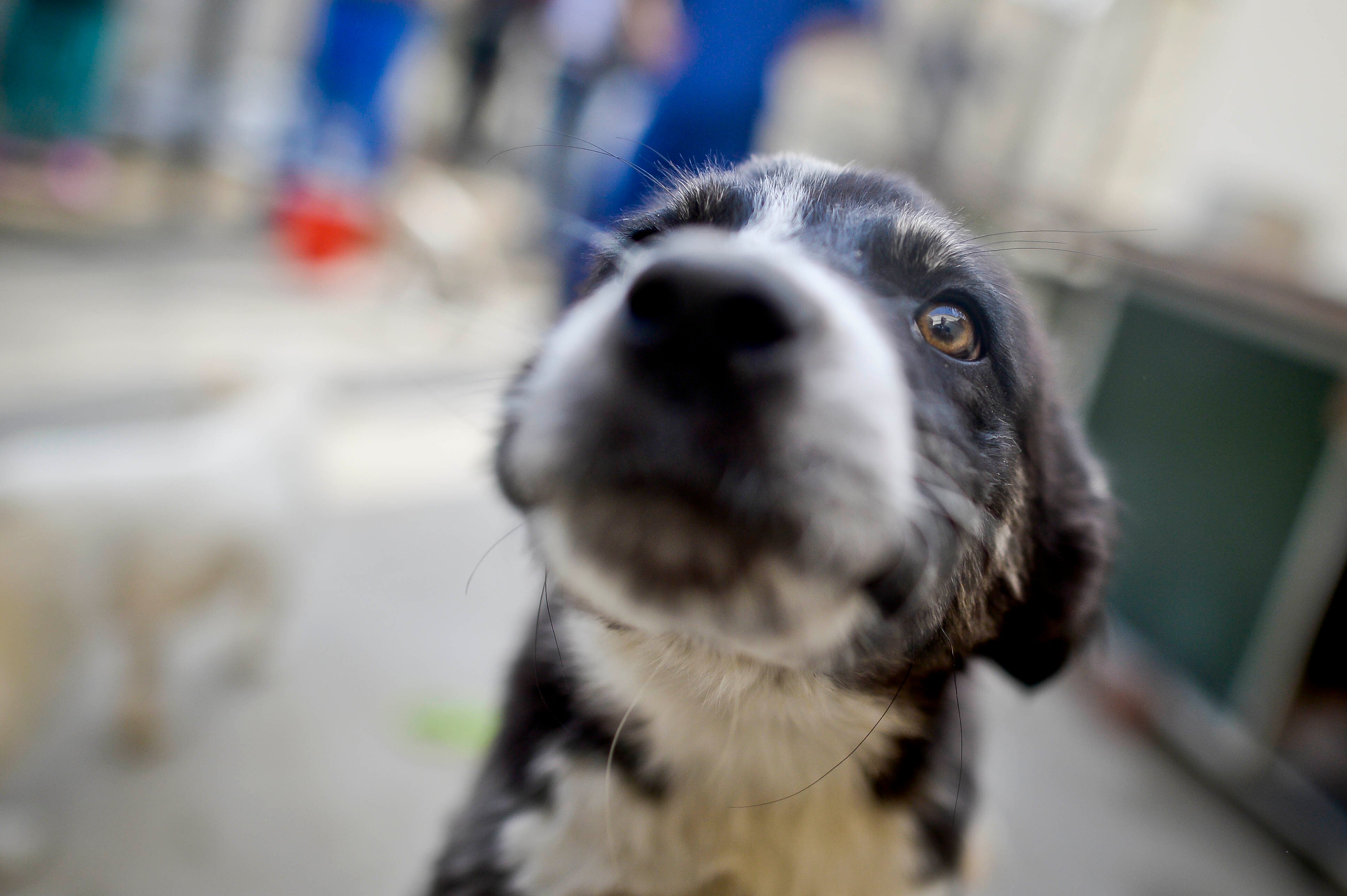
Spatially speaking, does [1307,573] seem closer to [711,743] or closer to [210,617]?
[711,743]

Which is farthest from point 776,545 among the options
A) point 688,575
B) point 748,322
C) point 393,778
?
point 393,778

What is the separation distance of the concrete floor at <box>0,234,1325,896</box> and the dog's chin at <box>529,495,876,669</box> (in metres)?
0.43

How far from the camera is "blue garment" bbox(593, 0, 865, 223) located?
79.2 inches

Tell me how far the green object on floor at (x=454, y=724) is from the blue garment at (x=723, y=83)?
1554 millimetres

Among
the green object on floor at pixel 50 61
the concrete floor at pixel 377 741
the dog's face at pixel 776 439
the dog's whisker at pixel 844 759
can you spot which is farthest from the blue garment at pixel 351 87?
the dog's whisker at pixel 844 759

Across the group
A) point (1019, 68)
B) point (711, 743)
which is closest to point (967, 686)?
point (711, 743)

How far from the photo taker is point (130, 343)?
409cm

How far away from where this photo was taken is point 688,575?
0.73 meters

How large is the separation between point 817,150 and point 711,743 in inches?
41.3

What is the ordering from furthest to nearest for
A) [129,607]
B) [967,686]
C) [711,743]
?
[129,607] → [967,686] → [711,743]

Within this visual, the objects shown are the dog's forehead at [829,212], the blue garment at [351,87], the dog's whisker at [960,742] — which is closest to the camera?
the dog's forehead at [829,212]

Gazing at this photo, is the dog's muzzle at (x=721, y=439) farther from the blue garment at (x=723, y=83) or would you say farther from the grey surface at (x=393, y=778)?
the blue garment at (x=723, y=83)

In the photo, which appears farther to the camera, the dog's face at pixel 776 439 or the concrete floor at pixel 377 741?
the concrete floor at pixel 377 741

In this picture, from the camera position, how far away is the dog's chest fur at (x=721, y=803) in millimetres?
1160
